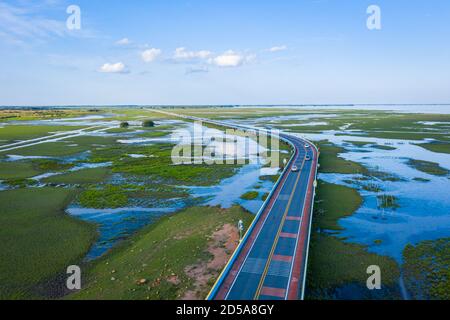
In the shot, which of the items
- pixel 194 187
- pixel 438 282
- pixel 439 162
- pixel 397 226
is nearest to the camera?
pixel 438 282

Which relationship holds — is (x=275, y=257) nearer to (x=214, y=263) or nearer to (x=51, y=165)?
(x=214, y=263)

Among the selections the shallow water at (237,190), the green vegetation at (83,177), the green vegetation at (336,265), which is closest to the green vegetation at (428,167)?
the shallow water at (237,190)

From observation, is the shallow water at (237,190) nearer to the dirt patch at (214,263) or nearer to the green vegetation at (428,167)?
the dirt patch at (214,263)

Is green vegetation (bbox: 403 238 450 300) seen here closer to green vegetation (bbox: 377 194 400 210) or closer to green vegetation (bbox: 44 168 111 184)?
green vegetation (bbox: 377 194 400 210)

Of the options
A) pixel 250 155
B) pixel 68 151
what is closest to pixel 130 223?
pixel 250 155

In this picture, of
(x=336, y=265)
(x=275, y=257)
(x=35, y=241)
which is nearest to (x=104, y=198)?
(x=35, y=241)
